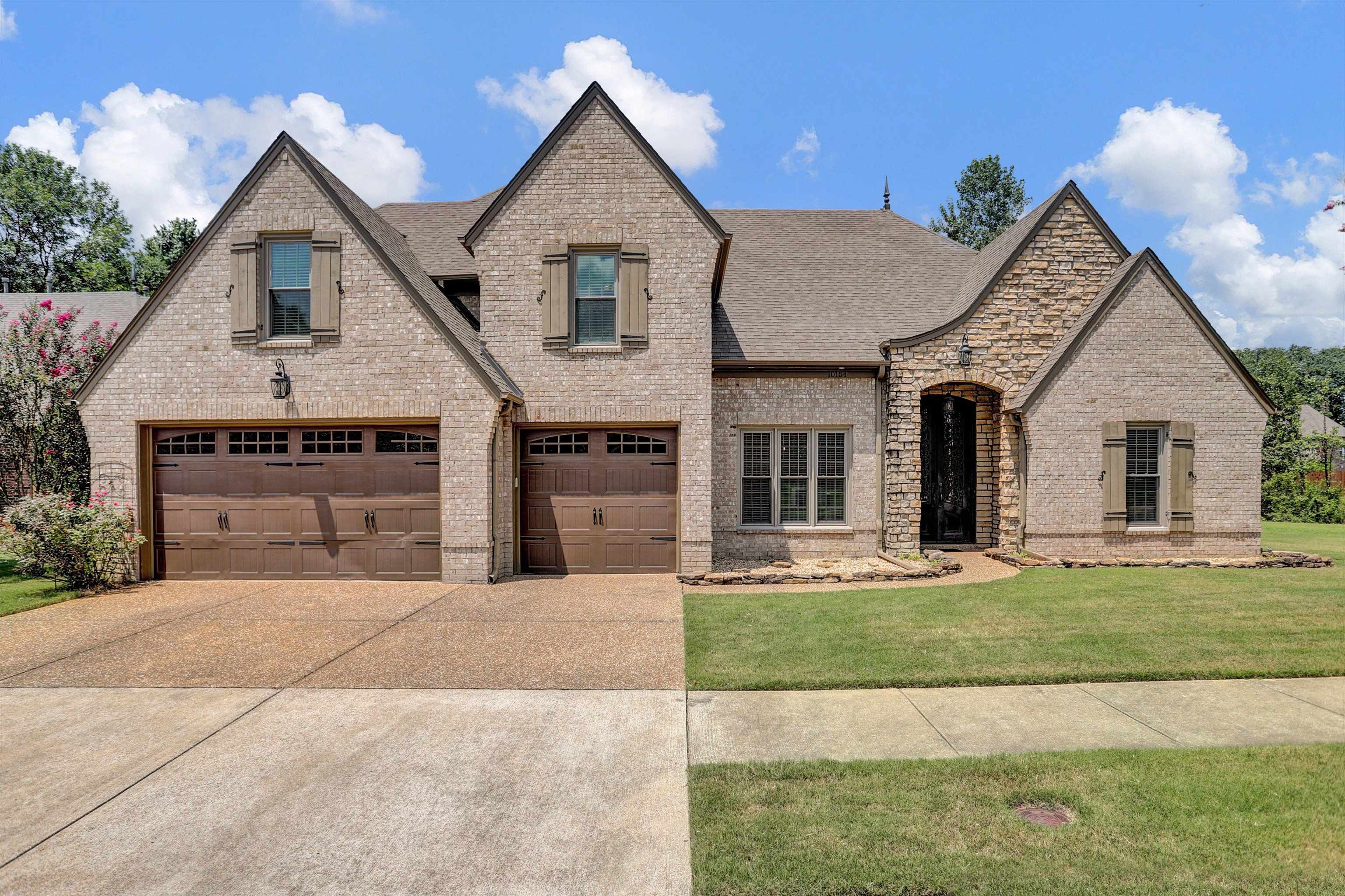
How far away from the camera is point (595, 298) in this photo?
37.6 feet

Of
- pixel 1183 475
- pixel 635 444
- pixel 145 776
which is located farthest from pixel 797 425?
pixel 145 776

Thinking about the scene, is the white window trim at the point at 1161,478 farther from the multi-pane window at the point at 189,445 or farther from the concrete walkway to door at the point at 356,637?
the multi-pane window at the point at 189,445

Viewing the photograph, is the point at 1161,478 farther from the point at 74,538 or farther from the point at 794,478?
the point at 74,538

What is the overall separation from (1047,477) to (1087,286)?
13.3ft

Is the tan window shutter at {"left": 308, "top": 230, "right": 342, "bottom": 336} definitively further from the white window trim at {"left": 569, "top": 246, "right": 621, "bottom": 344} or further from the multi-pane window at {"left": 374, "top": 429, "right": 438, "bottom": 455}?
the white window trim at {"left": 569, "top": 246, "right": 621, "bottom": 344}

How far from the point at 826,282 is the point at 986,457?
5169 millimetres

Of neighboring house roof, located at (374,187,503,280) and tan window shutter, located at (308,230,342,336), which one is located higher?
neighboring house roof, located at (374,187,503,280)

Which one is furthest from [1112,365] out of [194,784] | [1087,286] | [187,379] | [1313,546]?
[187,379]

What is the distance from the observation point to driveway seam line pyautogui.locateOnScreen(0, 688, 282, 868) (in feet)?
11.6

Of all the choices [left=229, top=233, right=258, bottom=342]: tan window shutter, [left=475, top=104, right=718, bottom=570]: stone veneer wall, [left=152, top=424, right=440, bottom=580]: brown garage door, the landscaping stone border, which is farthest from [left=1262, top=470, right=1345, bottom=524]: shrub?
[left=229, top=233, right=258, bottom=342]: tan window shutter

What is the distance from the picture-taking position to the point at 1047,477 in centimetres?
1264

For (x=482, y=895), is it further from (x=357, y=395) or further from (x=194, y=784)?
(x=357, y=395)

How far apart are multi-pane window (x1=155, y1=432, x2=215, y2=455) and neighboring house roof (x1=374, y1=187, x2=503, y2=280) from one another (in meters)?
4.78

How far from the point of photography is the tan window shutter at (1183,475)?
498 inches
